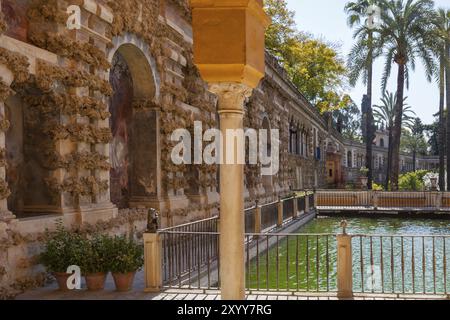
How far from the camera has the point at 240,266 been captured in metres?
5.01

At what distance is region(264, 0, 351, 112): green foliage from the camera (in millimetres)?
40750

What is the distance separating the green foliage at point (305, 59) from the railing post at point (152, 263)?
110 feet

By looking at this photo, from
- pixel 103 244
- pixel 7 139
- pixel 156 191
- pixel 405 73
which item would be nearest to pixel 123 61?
pixel 156 191

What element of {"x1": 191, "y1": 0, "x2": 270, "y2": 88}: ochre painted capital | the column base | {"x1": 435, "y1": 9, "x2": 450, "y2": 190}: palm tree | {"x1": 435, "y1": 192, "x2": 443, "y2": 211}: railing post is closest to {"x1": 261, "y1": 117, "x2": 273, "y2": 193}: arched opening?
{"x1": 435, "y1": 192, "x2": 443, "y2": 211}: railing post

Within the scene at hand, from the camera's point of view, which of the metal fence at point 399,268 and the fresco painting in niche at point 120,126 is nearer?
the metal fence at point 399,268

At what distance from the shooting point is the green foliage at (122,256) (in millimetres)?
8125

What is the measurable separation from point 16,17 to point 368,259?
10.5 metres

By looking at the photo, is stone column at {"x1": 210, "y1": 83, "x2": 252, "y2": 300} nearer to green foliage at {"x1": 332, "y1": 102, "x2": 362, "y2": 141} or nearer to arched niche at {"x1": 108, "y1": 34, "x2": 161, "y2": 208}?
arched niche at {"x1": 108, "y1": 34, "x2": 161, "y2": 208}

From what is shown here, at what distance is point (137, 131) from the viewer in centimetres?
1370

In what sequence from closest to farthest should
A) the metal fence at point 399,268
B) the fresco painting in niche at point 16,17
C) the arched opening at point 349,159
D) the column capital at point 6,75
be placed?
the column capital at point 6,75 < the metal fence at point 399,268 < the fresco painting in niche at point 16,17 < the arched opening at point 349,159

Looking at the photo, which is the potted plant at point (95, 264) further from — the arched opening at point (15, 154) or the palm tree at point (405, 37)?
the palm tree at point (405, 37)

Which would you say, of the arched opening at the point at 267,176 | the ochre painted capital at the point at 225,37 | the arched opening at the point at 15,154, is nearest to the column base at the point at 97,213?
the arched opening at the point at 15,154

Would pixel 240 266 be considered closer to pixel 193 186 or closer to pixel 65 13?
pixel 65 13
